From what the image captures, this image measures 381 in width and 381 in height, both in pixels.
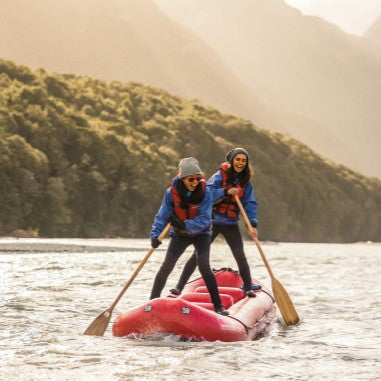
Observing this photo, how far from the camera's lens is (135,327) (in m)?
8.28

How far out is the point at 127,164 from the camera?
177 feet

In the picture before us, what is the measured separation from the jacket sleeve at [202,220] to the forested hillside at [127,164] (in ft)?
108

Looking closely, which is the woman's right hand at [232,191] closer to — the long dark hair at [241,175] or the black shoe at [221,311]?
the long dark hair at [241,175]

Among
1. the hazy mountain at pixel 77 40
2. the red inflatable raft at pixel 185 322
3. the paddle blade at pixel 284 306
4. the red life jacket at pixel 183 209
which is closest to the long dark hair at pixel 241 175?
the red life jacket at pixel 183 209

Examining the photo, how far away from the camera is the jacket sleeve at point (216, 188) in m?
9.82

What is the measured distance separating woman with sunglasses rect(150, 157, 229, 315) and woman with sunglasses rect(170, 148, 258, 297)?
751mm

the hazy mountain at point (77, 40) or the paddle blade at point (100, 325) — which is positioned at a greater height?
the hazy mountain at point (77, 40)

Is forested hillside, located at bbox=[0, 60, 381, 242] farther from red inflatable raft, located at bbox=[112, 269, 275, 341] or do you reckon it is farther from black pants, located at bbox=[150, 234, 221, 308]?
red inflatable raft, located at bbox=[112, 269, 275, 341]

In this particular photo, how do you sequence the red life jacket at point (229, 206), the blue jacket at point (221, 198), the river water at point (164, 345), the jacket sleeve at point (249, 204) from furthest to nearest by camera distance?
the jacket sleeve at point (249, 204) → the red life jacket at point (229, 206) → the blue jacket at point (221, 198) → the river water at point (164, 345)

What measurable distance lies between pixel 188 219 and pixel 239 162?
136 centimetres

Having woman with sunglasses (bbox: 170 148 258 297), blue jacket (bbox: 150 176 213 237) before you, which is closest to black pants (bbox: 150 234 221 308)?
blue jacket (bbox: 150 176 213 237)

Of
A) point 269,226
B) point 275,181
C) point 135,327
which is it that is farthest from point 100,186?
point 135,327

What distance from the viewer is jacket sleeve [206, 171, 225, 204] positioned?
9.82m

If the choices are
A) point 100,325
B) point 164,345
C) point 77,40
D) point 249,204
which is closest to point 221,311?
point 164,345
